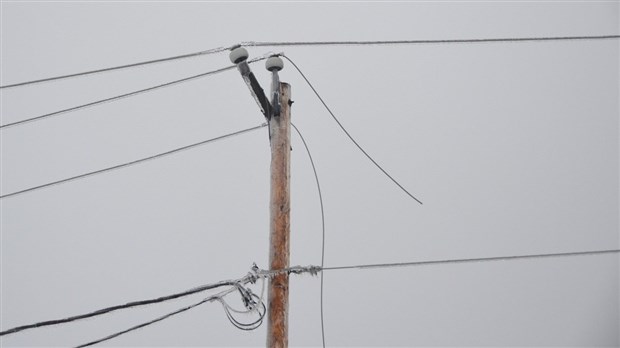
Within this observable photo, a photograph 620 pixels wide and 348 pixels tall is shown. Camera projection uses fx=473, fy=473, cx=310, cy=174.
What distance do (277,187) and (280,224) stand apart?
42cm

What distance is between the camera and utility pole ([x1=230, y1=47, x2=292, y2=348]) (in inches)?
203

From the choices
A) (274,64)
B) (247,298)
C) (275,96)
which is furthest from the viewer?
(274,64)

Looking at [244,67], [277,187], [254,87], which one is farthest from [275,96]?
[277,187]

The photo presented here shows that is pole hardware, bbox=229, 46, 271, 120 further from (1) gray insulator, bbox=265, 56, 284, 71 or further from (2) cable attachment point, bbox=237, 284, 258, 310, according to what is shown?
(2) cable attachment point, bbox=237, 284, 258, 310

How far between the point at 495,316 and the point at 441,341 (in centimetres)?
3916

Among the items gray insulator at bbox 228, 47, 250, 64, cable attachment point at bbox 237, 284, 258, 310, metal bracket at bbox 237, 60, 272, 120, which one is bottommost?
cable attachment point at bbox 237, 284, 258, 310

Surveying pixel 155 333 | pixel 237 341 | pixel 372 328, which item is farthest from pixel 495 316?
pixel 155 333

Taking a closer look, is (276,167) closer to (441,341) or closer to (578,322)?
(441,341)

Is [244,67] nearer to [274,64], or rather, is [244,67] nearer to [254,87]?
[254,87]

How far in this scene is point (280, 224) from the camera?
5.34 metres

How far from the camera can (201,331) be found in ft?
498

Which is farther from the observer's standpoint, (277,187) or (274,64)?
(274,64)

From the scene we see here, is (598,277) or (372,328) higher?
(598,277)

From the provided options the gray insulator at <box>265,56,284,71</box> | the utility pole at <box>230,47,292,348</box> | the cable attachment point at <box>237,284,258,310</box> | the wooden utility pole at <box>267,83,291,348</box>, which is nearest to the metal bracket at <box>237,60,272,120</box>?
the utility pole at <box>230,47,292,348</box>
